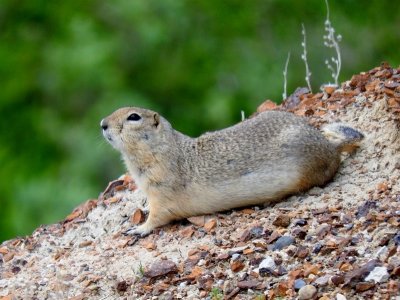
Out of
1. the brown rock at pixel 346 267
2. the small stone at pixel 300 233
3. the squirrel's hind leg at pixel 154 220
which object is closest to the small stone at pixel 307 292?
the brown rock at pixel 346 267

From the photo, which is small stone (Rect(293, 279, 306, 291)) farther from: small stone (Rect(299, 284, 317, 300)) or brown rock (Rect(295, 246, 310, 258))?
brown rock (Rect(295, 246, 310, 258))

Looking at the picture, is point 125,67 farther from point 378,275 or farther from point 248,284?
point 378,275

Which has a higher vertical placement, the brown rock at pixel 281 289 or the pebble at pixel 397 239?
the pebble at pixel 397 239

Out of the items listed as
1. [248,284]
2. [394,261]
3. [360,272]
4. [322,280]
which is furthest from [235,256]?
[394,261]

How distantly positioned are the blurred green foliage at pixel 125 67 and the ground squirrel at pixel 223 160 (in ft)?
16.6

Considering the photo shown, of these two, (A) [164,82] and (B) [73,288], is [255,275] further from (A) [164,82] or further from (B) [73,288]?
(A) [164,82]

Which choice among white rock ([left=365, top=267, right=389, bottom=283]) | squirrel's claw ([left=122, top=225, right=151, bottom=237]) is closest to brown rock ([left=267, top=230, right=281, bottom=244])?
white rock ([left=365, top=267, right=389, bottom=283])

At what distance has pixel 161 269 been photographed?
7961 millimetres

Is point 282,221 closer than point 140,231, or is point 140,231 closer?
point 282,221

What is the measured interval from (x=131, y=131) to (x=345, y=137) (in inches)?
65.7

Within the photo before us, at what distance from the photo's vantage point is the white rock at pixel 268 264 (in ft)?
25.0

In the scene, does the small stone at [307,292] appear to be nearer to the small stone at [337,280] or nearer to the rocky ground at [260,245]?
the rocky ground at [260,245]

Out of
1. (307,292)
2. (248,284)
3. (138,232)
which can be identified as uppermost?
(138,232)

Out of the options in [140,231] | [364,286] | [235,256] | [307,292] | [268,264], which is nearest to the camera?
[364,286]
